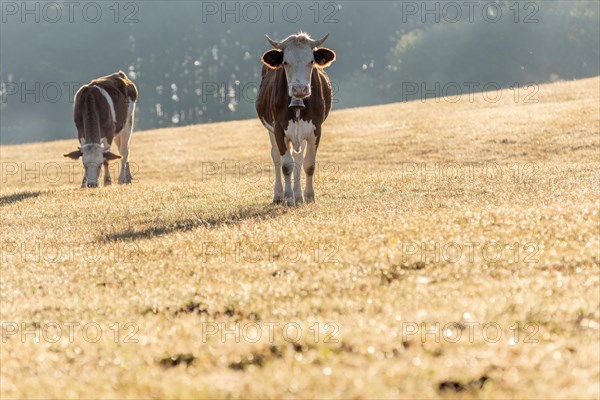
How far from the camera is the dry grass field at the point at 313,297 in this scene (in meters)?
4.96

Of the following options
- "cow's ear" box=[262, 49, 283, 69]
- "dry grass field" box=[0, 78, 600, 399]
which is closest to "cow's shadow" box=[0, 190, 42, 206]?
"dry grass field" box=[0, 78, 600, 399]

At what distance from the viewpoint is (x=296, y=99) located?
1376 cm

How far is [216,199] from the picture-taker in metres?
17.0

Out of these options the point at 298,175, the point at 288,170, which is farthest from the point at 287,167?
the point at 298,175

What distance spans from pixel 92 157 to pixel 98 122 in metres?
1.11

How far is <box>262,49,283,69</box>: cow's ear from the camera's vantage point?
1427cm

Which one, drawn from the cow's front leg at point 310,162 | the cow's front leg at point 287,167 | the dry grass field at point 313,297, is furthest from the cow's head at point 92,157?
the cow's front leg at point 287,167

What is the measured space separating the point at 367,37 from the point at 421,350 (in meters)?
185

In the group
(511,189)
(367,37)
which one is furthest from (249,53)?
(511,189)

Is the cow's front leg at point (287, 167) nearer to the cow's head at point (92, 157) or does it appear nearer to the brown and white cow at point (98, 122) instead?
the cow's head at point (92, 157)

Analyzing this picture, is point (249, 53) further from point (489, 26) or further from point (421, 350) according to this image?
point (421, 350)

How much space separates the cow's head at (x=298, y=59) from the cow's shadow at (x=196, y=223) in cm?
215

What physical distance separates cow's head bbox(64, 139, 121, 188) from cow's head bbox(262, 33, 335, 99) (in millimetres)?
9070

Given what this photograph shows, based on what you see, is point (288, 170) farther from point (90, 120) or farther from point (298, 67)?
point (90, 120)
